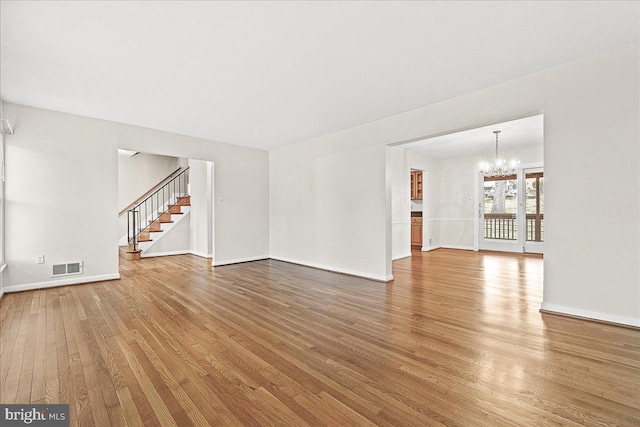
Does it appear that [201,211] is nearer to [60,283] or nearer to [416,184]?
[60,283]

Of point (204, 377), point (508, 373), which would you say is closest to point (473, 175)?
point (508, 373)

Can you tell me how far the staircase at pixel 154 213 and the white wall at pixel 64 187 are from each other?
8.00ft

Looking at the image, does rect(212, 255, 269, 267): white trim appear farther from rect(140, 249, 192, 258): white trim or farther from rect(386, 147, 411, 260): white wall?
rect(386, 147, 411, 260): white wall

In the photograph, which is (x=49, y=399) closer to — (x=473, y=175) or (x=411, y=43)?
(x=411, y=43)

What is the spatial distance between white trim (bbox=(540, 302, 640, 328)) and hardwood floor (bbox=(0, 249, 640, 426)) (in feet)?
0.41

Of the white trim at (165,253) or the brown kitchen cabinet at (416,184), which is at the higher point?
the brown kitchen cabinet at (416,184)

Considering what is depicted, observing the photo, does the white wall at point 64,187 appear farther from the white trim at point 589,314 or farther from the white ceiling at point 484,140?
the white trim at point 589,314

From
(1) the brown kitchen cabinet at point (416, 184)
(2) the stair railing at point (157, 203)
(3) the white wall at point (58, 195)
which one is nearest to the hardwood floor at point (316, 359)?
(3) the white wall at point (58, 195)

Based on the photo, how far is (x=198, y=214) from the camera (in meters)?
7.57

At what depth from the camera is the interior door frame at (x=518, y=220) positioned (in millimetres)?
7340

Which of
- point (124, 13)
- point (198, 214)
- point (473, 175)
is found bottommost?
point (198, 214)

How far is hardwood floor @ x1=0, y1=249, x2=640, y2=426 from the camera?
60.9 inches

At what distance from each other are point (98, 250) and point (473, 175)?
29.0 feet

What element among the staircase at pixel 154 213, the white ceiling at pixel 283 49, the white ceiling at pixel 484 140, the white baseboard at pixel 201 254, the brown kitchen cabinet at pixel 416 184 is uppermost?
the white ceiling at pixel 484 140
